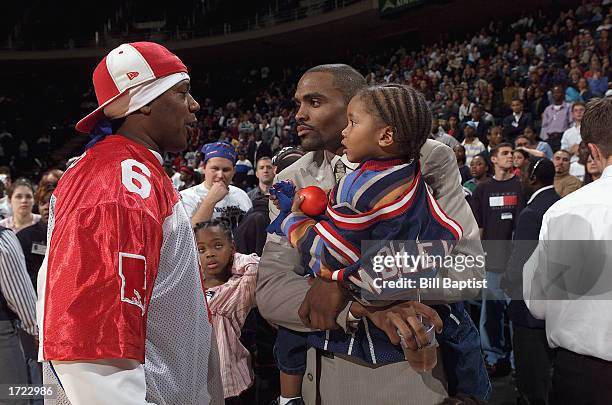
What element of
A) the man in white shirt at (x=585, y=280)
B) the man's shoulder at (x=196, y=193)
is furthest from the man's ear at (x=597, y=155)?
the man's shoulder at (x=196, y=193)

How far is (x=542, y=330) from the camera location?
3820 mm

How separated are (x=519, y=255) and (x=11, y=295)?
9.80 feet

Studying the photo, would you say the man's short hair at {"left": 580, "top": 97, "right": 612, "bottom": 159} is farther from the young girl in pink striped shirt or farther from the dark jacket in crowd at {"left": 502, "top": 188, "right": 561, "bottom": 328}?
the dark jacket in crowd at {"left": 502, "top": 188, "right": 561, "bottom": 328}

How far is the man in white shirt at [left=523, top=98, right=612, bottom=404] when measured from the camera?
6.68 ft

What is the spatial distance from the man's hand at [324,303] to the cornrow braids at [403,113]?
366 millimetres

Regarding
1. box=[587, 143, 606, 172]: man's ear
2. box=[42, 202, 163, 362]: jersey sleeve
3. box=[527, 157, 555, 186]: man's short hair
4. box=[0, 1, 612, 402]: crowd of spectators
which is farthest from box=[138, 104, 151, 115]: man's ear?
box=[527, 157, 555, 186]: man's short hair

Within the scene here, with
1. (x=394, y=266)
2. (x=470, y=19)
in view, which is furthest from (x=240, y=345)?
(x=470, y=19)

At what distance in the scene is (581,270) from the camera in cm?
211

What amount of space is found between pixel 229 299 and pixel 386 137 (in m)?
1.38

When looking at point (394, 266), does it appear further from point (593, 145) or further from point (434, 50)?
point (434, 50)

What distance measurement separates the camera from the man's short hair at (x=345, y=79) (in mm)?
1927

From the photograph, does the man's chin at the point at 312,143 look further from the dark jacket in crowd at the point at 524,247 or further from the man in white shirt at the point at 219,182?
the dark jacket in crowd at the point at 524,247

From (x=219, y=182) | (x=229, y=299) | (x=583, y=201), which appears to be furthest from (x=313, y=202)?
(x=219, y=182)

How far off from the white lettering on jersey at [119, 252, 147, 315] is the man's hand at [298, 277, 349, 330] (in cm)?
40
